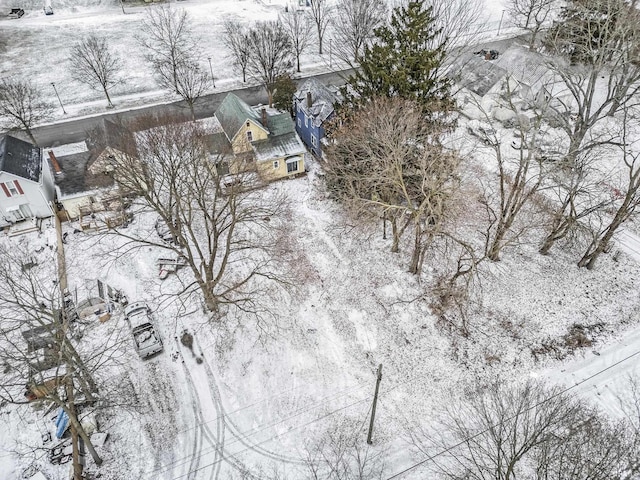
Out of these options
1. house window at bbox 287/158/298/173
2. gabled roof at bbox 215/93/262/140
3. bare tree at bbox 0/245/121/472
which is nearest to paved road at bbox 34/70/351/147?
gabled roof at bbox 215/93/262/140

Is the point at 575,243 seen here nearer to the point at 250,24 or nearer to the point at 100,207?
the point at 100,207

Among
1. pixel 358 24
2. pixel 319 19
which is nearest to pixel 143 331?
pixel 358 24

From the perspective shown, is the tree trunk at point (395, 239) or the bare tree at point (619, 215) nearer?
the bare tree at point (619, 215)

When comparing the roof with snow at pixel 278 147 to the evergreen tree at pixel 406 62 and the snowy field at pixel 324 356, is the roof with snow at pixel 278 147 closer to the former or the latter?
the snowy field at pixel 324 356

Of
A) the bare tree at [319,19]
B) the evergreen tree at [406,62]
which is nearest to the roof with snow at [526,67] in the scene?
the evergreen tree at [406,62]

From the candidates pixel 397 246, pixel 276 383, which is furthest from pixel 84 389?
pixel 397 246

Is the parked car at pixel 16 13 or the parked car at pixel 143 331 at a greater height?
the parked car at pixel 16 13
